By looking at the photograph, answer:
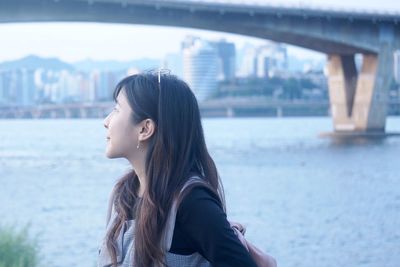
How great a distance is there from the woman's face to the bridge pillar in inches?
Result: 2265

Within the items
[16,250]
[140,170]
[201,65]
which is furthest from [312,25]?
[140,170]

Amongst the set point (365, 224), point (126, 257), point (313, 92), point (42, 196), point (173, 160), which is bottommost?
point (313, 92)

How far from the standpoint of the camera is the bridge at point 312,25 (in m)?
47.7

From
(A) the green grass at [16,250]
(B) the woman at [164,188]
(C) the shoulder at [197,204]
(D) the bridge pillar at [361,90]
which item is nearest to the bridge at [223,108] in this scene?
(D) the bridge pillar at [361,90]

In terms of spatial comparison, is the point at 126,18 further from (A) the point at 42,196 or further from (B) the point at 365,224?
(B) the point at 365,224

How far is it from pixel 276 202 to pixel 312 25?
32161 millimetres

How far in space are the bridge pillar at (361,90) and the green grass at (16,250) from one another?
5208cm

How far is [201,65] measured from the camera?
312 ft

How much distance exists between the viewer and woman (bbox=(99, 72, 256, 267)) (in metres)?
2.89

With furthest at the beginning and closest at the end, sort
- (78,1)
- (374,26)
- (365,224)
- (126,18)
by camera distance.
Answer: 1. (374,26)
2. (126,18)
3. (78,1)
4. (365,224)

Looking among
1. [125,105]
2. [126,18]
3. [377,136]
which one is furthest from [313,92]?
[125,105]

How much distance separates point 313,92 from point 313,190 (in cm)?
9802

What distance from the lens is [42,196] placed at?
2764 centimetres

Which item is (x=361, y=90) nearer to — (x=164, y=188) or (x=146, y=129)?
(x=146, y=129)
